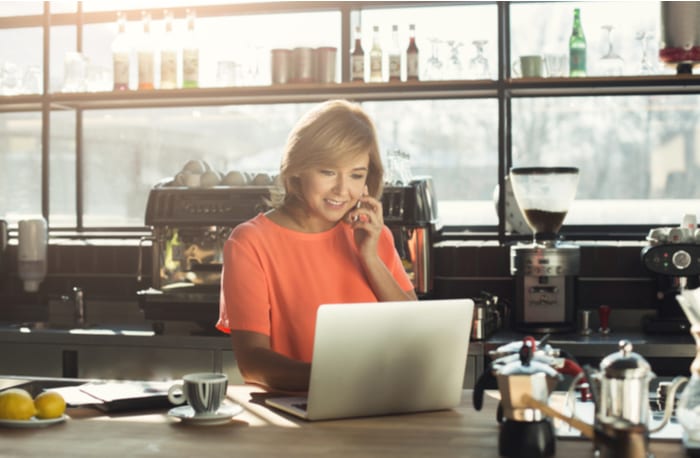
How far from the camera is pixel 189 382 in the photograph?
172 centimetres

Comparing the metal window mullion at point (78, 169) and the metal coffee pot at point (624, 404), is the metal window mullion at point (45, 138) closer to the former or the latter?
the metal window mullion at point (78, 169)

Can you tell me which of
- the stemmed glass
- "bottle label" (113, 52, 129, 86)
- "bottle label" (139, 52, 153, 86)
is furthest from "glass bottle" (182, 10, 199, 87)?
the stemmed glass

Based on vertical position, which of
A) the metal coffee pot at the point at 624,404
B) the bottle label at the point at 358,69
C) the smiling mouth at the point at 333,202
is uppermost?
the bottle label at the point at 358,69

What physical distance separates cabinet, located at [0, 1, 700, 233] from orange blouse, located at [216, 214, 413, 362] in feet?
5.31

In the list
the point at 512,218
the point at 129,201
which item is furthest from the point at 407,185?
→ the point at 129,201

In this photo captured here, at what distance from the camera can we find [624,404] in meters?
1.36

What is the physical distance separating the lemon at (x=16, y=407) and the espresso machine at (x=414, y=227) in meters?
2.01

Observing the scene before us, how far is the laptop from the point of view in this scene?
164cm

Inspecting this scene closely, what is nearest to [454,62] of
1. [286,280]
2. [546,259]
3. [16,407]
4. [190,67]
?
[546,259]

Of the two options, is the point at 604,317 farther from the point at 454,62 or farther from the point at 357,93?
the point at 357,93

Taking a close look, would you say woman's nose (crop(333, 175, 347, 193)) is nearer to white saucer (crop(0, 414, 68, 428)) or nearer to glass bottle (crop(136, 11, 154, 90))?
white saucer (crop(0, 414, 68, 428))

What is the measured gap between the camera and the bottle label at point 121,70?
4113mm

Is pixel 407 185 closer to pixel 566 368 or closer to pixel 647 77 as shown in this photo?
pixel 647 77

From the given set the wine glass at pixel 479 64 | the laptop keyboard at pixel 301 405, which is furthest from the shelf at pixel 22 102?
the laptop keyboard at pixel 301 405
